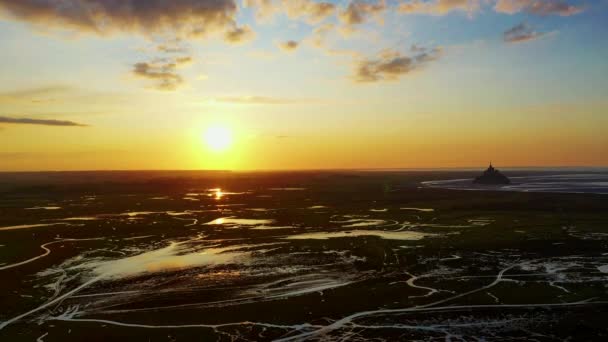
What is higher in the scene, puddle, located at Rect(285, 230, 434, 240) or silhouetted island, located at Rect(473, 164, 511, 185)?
silhouetted island, located at Rect(473, 164, 511, 185)

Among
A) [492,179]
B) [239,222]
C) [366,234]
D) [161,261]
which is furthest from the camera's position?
[492,179]

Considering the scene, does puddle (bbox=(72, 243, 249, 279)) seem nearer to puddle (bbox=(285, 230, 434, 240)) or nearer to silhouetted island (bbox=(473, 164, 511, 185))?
puddle (bbox=(285, 230, 434, 240))

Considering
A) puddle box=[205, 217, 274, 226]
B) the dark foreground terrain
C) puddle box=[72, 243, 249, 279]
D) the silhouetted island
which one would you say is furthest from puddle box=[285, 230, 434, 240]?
the silhouetted island

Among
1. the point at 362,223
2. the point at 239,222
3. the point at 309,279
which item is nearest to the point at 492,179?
the point at 362,223

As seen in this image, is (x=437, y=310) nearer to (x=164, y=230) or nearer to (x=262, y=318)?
(x=262, y=318)

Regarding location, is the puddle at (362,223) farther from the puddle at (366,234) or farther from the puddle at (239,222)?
the puddle at (239,222)

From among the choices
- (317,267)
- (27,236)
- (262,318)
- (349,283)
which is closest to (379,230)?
(317,267)

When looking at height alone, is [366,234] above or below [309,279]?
above

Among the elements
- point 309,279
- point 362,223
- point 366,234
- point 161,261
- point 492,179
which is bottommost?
point 309,279

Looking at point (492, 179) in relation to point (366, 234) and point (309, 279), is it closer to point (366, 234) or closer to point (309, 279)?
point (366, 234)

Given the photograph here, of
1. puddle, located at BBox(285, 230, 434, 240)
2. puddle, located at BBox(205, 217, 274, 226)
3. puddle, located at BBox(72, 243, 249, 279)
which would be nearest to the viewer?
puddle, located at BBox(72, 243, 249, 279)
